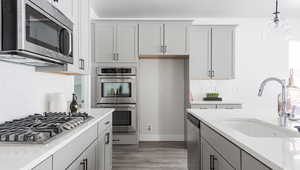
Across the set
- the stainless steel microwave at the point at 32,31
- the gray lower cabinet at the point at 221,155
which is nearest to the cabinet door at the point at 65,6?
the stainless steel microwave at the point at 32,31

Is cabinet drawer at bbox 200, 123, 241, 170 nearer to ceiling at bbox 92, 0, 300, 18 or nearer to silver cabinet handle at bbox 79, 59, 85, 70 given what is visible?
silver cabinet handle at bbox 79, 59, 85, 70

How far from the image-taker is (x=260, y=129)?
1.94 m

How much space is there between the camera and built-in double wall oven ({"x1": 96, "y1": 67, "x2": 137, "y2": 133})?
13.9 ft

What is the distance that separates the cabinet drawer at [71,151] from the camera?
119cm

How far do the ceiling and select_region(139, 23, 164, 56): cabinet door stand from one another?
1.13 feet

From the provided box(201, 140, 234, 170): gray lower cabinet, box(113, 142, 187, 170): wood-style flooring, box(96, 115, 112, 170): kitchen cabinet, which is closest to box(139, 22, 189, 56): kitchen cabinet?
box(113, 142, 187, 170): wood-style flooring

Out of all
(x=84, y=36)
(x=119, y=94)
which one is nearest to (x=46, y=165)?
(x=84, y=36)

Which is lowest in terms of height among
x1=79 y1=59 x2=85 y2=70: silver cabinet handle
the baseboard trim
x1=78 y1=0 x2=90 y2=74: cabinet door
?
the baseboard trim

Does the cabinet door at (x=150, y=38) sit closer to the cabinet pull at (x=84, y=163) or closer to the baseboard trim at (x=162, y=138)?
the baseboard trim at (x=162, y=138)

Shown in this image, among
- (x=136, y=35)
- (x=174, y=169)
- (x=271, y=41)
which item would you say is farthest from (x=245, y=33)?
(x=174, y=169)

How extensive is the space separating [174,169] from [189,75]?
75.3 inches

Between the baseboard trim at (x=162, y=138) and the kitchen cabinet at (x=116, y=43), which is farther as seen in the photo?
the baseboard trim at (x=162, y=138)

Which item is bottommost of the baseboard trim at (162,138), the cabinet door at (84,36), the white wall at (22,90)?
the baseboard trim at (162,138)

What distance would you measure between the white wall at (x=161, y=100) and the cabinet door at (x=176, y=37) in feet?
2.00
